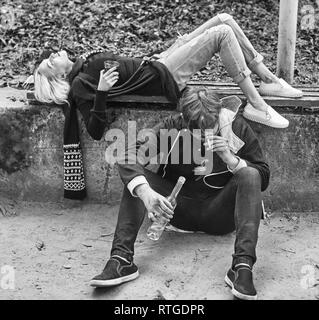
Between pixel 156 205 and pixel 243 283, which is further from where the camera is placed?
pixel 156 205

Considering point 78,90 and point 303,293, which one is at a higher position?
point 78,90

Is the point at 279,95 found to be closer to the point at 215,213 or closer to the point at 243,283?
the point at 215,213

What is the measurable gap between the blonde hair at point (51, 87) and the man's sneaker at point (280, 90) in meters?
1.37

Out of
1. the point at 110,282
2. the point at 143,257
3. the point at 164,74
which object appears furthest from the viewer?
the point at 164,74

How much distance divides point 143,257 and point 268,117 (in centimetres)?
125

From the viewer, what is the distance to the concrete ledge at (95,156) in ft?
14.6

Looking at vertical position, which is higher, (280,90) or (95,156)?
(280,90)

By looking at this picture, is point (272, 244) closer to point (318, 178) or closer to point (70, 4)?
point (318, 178)

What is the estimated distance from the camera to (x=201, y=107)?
367 centimetres

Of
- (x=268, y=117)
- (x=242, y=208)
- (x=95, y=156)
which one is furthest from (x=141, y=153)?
(x=268, y=117)

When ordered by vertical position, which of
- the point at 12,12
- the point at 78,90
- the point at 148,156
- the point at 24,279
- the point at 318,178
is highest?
the point at 12,12

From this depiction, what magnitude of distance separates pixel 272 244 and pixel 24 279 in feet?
5.17

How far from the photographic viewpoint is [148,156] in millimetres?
3908
